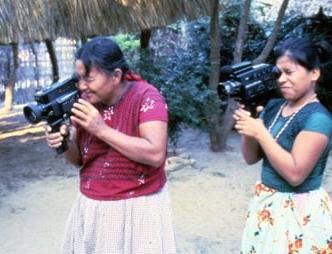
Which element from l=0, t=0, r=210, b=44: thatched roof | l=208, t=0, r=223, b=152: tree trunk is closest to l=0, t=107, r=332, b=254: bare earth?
l=208, t=0, r=223, b=152: tree trunk

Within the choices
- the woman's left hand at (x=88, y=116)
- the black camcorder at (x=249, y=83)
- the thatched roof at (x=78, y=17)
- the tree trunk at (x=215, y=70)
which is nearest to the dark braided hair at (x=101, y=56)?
the woman's left hand at (x=88, y=116)

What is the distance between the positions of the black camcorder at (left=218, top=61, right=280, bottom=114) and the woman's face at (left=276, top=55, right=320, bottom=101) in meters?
0.02

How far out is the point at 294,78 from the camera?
1.85 meters

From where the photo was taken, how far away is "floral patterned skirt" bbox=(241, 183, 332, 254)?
1888mm

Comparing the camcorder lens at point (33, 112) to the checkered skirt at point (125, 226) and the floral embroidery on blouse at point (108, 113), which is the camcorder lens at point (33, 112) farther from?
the checkered skirt at point (125, 226)

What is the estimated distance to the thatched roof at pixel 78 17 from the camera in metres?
4.88

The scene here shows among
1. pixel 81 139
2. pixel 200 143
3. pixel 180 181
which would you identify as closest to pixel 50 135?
pixel 81 139

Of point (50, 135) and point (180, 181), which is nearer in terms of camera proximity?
point (50, 135)

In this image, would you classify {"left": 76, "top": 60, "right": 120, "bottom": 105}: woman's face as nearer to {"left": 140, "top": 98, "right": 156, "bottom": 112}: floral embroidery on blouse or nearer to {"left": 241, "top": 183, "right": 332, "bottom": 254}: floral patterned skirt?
{"left": 140, "top": 98, "right": 156, "bottom": 112}: floral embroidery on blouse

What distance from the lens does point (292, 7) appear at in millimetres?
8922

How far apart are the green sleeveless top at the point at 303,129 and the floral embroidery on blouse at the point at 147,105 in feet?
1.50

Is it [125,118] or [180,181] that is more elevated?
[125,118]

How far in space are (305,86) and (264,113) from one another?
0.24m

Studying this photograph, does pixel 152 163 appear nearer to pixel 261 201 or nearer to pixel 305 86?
pixel 261 201
